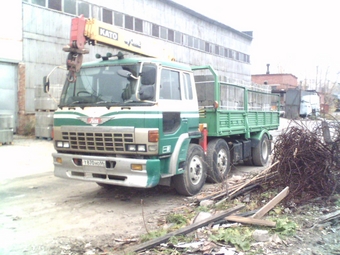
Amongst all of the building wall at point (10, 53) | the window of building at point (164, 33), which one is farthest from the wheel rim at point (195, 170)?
the window of building at point (164, 33)

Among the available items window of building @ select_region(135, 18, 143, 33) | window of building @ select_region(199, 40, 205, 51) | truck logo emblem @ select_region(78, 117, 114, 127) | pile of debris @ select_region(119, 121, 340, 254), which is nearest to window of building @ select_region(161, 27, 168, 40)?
window of building @ select_region(135, 18, 143, 33)

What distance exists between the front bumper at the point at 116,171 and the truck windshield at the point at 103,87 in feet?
3.22

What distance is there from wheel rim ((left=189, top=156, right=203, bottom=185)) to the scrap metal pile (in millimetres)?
1446

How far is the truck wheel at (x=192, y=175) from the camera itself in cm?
685

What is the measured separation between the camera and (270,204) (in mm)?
5609

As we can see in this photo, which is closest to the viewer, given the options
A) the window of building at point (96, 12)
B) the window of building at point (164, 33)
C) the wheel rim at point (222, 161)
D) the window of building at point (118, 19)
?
the wheel rim at point (222, 161)

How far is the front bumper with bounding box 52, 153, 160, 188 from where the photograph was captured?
19.3 feet

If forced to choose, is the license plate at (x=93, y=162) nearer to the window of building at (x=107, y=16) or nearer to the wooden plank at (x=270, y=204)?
the wooden plank at (x=270, y=204)

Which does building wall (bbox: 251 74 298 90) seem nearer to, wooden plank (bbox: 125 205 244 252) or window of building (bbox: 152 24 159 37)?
window of building (bbox: 152 24 159 37)

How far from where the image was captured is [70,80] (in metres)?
6.63

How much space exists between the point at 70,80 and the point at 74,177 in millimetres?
1809

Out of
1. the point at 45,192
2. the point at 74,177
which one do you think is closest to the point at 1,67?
the point at 45,192

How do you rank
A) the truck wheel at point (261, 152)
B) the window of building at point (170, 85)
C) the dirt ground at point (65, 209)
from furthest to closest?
the truck wheel at point (261, 152) < the window of building at point (170, 85) < the dirt ground at point (65, 209)

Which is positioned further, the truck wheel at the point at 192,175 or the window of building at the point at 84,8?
the window of building at the point at 84,8
